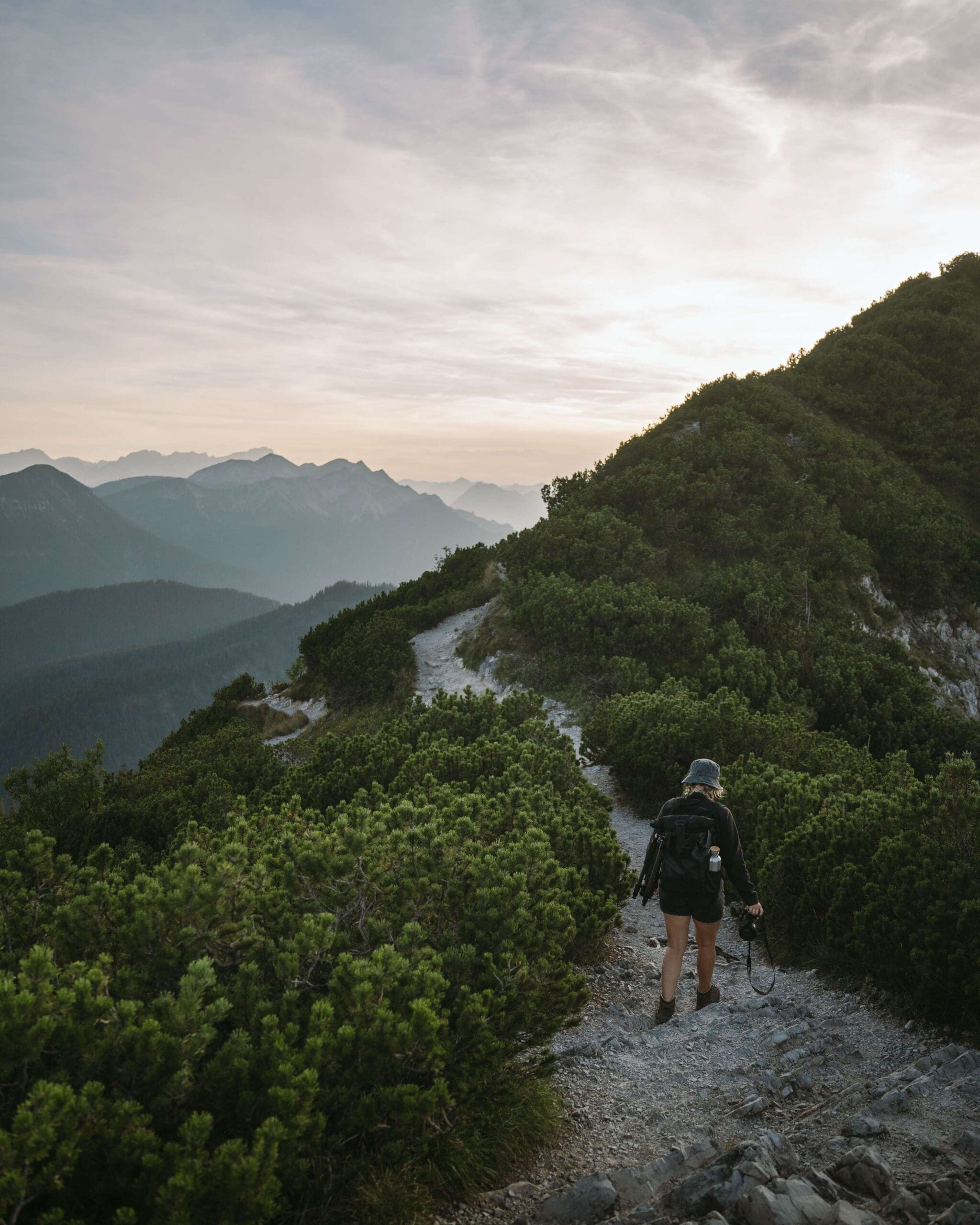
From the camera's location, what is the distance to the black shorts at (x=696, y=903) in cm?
593

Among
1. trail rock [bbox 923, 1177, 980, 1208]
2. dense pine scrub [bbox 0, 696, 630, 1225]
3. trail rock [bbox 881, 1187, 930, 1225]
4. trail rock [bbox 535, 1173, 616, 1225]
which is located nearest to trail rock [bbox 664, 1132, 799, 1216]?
trail rock [bbox 535, 1173, 616, 1225]

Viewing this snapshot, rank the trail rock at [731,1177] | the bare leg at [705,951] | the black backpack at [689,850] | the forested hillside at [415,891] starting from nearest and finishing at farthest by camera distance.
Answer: the forested hillside at [415,891] → the trail rock at [731,1177] → the black backpack at [689,850] → the bare leg at [705,951]

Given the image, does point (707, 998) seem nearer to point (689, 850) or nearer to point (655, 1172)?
point (689, 850)

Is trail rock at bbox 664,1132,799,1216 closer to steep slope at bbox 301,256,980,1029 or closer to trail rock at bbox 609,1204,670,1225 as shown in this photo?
trail rock at bbox 609,1204,670,1225

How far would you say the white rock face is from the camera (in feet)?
68.0

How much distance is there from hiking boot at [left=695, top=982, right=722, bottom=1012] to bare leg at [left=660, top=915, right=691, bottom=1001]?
0.81ft

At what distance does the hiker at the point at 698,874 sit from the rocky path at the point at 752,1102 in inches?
13.5

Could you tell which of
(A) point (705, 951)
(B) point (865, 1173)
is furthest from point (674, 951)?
(B) point (865, 1173)

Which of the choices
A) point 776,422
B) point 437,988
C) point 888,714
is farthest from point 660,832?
point 776,422

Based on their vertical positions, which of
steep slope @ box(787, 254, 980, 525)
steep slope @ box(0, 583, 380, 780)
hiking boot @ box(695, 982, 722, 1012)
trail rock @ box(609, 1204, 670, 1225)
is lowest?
steep slope @ box(0, 583, 380, 780)

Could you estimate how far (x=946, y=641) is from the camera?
73.5 ft

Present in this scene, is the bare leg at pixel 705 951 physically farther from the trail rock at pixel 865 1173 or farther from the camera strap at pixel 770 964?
the trail rock at pixel 865 1173

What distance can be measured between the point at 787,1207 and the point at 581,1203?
97 cm

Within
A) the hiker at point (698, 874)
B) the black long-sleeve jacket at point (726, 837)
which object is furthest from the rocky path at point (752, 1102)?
the black long-sleeve jacket at point (726, 837)
